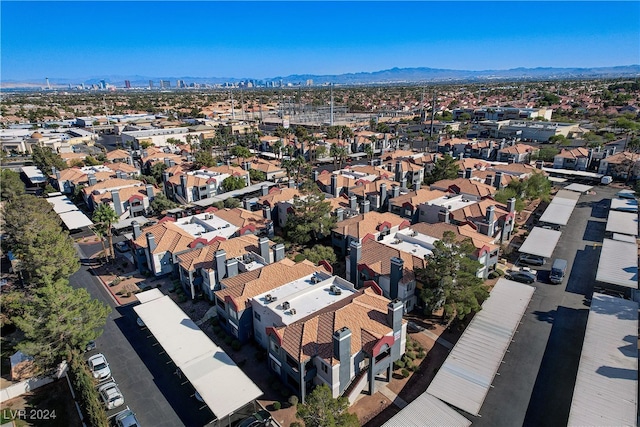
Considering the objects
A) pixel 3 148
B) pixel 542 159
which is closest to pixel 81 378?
pixel 542 159

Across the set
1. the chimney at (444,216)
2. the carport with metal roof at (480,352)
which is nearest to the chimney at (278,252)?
the carport with metal roof at (480,352)

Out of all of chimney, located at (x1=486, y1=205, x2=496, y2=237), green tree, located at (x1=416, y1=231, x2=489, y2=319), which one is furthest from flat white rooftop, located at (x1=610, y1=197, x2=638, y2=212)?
green tree, located at (x1=416, y1=231, x2=489, y2=319)

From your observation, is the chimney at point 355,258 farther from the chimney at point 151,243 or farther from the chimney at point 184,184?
the chimney at point 184,184

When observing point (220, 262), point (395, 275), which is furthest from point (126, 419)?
point (395, 275)

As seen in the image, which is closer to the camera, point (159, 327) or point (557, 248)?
point (159, 327)

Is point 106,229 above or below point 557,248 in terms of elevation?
above

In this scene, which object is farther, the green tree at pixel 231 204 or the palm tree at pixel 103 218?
the green tree at pixel 231 204

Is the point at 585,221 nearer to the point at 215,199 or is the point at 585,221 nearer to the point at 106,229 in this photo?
the point at 215,199
